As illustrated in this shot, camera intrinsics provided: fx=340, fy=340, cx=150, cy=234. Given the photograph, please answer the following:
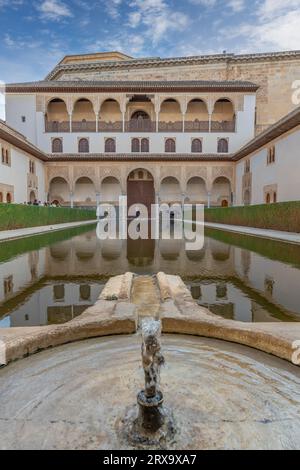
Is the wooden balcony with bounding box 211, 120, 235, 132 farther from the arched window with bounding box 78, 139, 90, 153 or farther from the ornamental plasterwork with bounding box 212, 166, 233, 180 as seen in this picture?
Answer: the arched window with bounding box 78, 139, 90, 153

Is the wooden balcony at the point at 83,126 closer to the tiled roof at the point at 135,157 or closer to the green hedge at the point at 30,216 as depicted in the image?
the tiled roof at the point at 135,157

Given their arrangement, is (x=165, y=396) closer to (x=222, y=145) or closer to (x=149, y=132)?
(x=149, y=132)

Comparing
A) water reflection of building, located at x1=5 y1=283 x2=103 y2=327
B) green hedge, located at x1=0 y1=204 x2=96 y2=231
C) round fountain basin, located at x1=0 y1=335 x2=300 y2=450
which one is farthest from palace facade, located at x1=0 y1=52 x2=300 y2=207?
round fountain basin, located at x1=0 y1=335 x2=300 y2=450

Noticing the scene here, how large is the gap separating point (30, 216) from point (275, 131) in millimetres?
14314

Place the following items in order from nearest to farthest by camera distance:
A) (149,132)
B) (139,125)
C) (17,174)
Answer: (17,174) → (149,132) → (139,125)

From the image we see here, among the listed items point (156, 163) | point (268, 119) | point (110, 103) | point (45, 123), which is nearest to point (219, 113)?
point (268, 119)

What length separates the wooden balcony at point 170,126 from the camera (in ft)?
104

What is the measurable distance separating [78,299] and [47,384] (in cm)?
251

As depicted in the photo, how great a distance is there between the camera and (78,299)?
4.77 m

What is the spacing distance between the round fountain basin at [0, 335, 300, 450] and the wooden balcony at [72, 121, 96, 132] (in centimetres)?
3104

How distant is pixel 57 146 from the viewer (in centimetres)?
3119

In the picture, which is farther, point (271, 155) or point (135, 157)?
point (135, 157)

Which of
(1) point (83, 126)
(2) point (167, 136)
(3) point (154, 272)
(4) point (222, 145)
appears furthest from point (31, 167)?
(3) point (154, 272)

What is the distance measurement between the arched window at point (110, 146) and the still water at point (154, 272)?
22.6m
